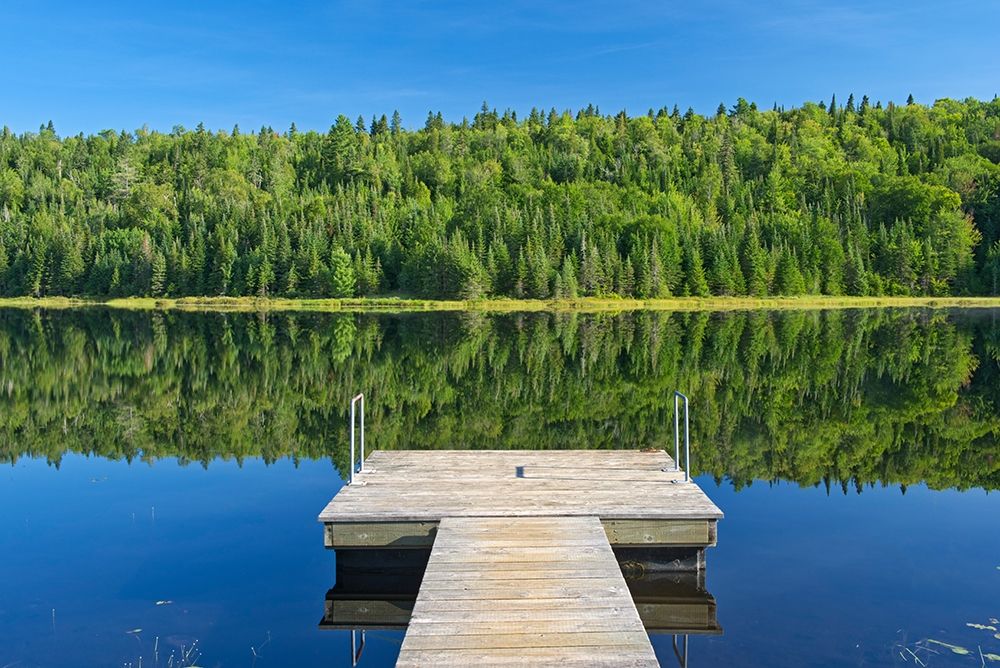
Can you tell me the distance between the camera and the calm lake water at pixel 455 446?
9867 mm

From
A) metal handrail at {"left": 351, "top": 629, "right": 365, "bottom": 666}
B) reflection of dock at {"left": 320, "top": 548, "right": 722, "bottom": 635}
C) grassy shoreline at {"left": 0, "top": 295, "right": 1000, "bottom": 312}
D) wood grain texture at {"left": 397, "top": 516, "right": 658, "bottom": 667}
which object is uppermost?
grassy shoreline at {"left": 0, "top": 295, "right": 1000, "bottom": 312}

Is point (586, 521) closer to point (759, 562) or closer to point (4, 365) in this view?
point (759, 562)

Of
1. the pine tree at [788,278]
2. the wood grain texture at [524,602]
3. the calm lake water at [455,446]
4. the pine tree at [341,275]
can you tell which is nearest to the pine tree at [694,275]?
the pine tree at [788,278]

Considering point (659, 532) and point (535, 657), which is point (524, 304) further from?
point (535, 657)

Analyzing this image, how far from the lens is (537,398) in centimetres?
2723

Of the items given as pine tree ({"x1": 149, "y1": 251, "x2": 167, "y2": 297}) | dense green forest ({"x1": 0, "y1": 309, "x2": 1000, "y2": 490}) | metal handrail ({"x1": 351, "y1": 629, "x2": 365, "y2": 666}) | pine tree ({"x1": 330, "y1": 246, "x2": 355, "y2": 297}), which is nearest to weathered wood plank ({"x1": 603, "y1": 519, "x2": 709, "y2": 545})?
metal handrail ({"x1": 351, "y1": 629, "x2": 365, "y2": 666})

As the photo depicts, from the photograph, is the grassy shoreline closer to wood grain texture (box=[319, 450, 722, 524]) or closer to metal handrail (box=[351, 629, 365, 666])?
wood grain texture (box=[319, 450, 722, 524])

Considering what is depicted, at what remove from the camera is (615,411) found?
2464 cm

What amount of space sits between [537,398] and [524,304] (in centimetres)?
7220

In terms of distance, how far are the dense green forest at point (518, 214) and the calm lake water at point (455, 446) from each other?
220 feet

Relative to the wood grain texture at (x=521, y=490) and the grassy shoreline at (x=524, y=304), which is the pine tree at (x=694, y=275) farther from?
the wood grain texture at (x=521, y=490)

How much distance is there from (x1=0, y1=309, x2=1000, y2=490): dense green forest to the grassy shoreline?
4599cm

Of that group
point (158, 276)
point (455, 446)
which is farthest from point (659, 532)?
point (158, 276)

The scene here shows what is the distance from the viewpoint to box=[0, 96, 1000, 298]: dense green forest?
109 meters
